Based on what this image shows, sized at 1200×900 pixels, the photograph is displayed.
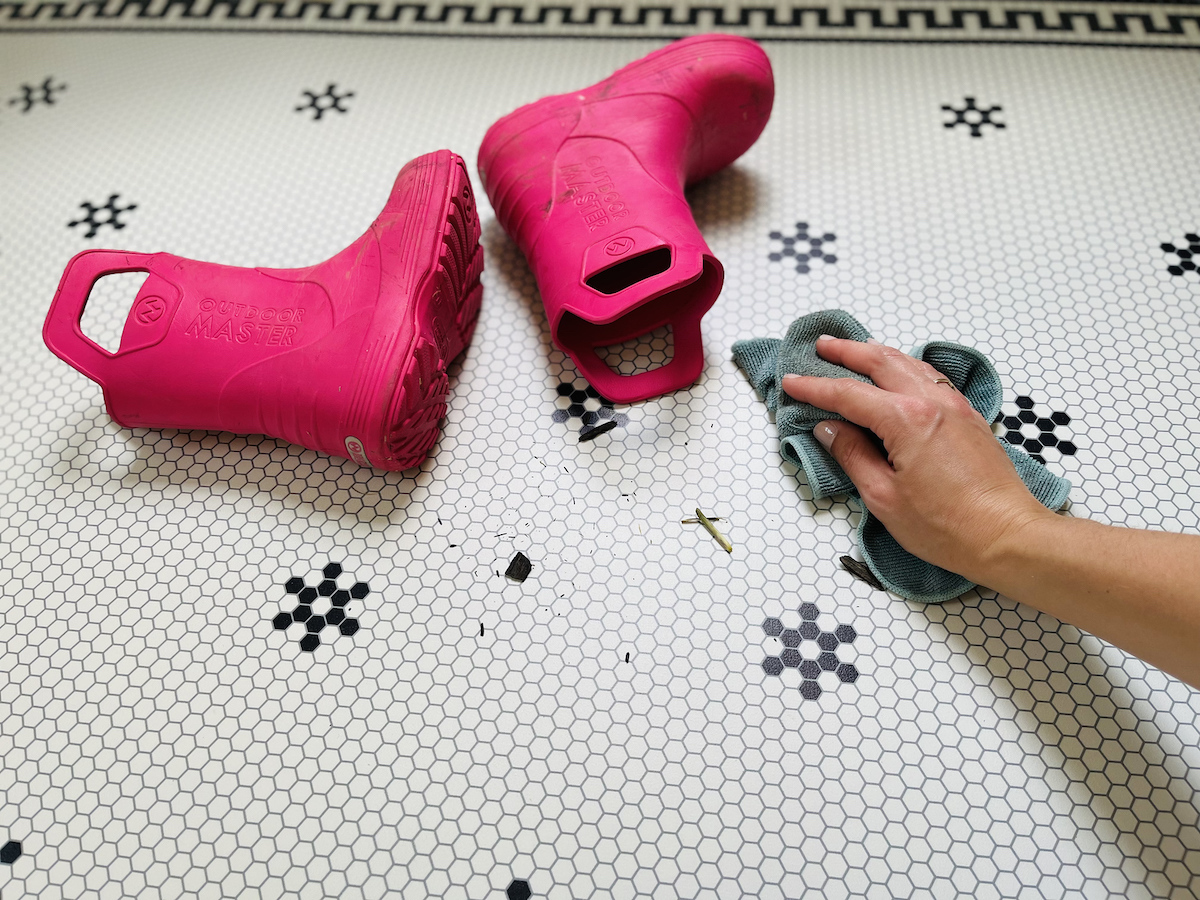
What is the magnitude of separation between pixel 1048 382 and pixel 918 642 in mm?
400

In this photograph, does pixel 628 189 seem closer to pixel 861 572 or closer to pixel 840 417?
pixel 840 417

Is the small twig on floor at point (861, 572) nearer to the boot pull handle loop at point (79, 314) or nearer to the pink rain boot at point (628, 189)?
the pink rain boot at point (628, 189)

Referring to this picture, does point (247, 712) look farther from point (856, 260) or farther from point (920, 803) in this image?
point (856, 260)

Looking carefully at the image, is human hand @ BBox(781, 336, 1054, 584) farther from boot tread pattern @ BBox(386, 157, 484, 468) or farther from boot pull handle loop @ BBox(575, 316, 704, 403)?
boot tread pattern @ BBox(386, 157, 484, 468)

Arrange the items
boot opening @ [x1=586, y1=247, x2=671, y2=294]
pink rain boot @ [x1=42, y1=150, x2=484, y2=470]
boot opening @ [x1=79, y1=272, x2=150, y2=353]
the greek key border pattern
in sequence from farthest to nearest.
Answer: the greek key border pattern, boot opening @ [x1=79, y1=272, x2=150, y2=353], boot opening @ [x1=586, y1=247, x2=671, y2=294], pink rain boot @ [x1=42, y1=150, x2=484, y2=470]

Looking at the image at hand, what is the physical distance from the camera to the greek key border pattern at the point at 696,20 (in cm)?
138

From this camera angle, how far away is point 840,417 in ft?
3.06

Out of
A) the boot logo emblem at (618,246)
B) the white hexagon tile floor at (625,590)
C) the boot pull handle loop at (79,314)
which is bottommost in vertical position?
the white hexagon tile floor at (625,590)

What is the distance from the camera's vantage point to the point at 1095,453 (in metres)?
0.97

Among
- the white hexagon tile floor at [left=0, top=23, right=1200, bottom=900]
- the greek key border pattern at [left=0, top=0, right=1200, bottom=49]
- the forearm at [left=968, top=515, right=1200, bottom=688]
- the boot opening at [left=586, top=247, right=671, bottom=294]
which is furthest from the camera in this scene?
the greek key border pattern at [left=0, top=0, right=1200, bottom=49]

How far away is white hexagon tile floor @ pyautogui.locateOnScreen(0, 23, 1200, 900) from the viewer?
0.80m

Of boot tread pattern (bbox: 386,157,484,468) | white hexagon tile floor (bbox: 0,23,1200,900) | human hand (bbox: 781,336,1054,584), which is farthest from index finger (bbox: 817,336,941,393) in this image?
boot tread pattern (bbox: 386,157,484,468)

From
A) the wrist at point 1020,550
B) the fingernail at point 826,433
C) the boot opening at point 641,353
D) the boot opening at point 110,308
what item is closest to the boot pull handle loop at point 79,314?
the boot opening at point 110,308

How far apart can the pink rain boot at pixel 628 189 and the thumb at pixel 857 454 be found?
0.64 feet
